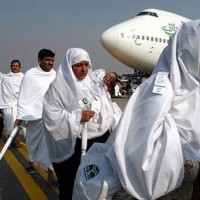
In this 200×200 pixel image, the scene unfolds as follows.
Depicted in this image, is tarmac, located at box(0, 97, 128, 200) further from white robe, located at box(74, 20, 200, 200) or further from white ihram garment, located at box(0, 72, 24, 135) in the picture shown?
white robe, located at box(74, 20, 200, 200)

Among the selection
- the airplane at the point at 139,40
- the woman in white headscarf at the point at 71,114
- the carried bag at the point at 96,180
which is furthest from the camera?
the airplane at the point at 139,40

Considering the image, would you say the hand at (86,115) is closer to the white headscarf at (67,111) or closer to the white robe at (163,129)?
the white headscarf at (67,111)

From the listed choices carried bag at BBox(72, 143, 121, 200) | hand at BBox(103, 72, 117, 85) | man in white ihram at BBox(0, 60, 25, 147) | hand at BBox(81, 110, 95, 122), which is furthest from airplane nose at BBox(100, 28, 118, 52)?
carried bag at BBox(72, 143, 121, 200)

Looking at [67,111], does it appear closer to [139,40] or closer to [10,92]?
[10,92]

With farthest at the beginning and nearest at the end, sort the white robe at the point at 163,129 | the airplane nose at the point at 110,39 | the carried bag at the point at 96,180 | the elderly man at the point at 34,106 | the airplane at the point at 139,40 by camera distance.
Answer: the airplane at the point at 139,40 < the airplane nose at the point at 110,39 < the elderly man at the point at 34,106 < the carried bag at the point at 96,180 < the white robe at the point at 163,129

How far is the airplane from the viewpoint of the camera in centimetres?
1809

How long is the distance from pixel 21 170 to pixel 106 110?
2818mm

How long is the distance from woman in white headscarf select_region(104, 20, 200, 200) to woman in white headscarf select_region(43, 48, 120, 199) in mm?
1464

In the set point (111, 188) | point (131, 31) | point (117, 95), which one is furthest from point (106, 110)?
point (117, 95)

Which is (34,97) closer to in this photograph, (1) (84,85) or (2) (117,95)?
(1) (84,85)

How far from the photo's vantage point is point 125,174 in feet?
5.57

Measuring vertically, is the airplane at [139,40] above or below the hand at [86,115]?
below

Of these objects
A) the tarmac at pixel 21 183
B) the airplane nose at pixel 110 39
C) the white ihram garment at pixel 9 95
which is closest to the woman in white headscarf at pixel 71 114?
the tarmac at pixel 21 183

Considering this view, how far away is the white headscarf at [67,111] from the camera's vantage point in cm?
331
